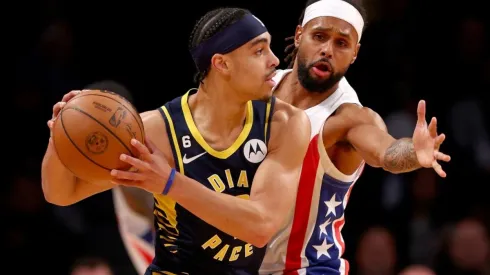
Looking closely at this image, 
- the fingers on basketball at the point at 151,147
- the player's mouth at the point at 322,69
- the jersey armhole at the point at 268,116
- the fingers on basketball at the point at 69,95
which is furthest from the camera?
the player's mouth at the point at 322,69

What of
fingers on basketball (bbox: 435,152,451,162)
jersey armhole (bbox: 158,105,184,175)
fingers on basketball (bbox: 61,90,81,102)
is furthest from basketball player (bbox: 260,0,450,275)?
fingers on basketball (bbox: 61,90,81,102)

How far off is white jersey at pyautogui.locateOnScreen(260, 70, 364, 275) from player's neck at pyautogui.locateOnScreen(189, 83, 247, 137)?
0.82m

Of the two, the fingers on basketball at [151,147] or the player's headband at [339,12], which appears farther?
the player's headband at [339,12]

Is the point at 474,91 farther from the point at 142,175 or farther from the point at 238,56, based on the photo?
the point at 142,175

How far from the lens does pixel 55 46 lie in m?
9.88

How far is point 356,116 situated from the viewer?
18.8 feet

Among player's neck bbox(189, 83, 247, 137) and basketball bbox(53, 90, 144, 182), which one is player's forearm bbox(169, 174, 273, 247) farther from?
player's neck bbox(189, 83, 247, 137)

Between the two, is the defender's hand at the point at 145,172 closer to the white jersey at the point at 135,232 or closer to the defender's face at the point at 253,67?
the defender's face at the point at 253,67

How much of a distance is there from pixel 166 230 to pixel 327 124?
4.26 ft

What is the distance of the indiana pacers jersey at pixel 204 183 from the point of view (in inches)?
191

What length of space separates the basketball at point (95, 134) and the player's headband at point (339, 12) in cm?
181

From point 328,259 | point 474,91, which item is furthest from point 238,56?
point 474,91

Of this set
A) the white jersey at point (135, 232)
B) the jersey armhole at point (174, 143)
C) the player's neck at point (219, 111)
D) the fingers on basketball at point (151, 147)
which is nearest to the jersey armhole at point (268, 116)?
the player's neck at point (219, 111)

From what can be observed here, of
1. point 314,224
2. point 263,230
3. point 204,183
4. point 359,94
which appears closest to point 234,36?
point 204,183
